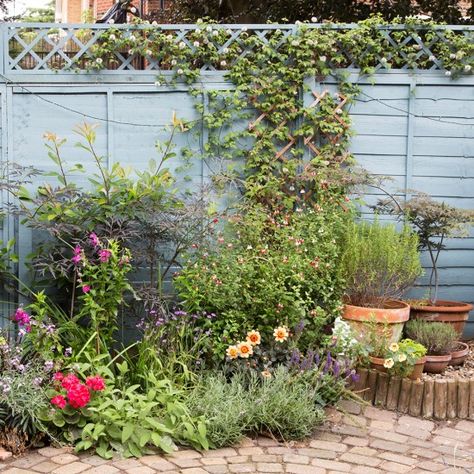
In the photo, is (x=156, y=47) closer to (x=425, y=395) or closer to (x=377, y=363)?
(x=377, y=363)

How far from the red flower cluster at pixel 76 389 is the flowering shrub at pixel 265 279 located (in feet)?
2.86

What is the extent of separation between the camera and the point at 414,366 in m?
4.99

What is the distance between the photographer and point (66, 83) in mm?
5730

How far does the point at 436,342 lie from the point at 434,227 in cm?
91

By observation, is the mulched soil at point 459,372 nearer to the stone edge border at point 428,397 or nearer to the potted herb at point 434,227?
the stone edge border at point 428,397

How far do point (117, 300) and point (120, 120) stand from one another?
5.26ft

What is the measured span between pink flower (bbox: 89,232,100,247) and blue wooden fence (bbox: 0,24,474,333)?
3.09ft

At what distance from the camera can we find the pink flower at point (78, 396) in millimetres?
4191

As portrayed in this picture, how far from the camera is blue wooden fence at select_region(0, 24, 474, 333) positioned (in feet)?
18.7

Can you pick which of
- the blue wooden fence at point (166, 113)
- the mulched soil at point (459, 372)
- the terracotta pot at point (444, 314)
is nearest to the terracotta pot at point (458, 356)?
the mulched soil at point (459, 372)

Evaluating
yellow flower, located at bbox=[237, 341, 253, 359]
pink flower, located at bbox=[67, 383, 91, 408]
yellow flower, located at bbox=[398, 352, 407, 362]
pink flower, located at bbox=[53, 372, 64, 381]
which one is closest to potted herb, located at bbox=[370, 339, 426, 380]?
yellow flower, located at bbox=[398, 352, 407, 362]

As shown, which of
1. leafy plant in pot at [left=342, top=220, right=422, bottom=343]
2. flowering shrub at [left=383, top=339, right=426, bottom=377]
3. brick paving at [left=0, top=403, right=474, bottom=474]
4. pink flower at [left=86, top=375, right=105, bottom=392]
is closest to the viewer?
brick paving at [left=0, top=403, right=474, bottom=474]

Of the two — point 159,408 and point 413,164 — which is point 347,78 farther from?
point 159,408

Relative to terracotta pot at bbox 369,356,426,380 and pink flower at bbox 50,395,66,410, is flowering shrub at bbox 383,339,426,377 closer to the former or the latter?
terracotta pot at bbox 369,356,426,380
